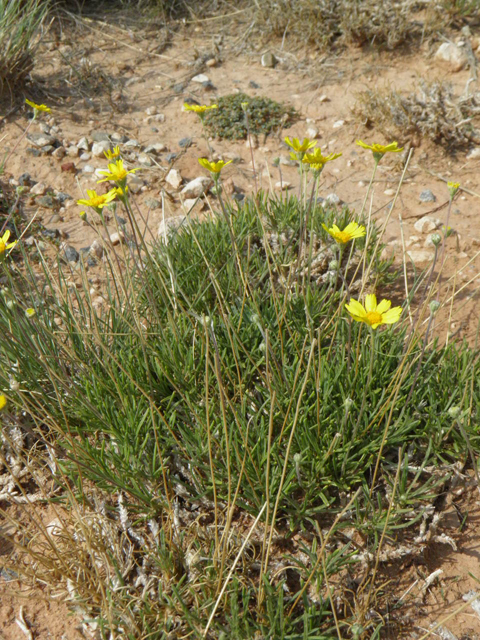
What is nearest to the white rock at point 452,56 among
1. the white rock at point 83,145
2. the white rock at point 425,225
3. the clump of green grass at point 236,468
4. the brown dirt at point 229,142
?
the brown dirt at point 229,142

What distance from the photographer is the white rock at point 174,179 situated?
385cm

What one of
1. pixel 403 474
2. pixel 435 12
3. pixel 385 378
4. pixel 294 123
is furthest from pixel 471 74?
pixel 403 474

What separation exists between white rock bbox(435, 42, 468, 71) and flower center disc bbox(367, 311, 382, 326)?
370 cm

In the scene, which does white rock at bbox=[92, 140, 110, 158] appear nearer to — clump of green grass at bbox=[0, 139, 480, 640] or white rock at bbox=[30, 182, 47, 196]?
white rock at bbox=[30, 182, 47, 196]

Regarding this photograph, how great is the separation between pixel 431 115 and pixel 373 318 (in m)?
2.79

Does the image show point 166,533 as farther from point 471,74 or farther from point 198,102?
point 471,74

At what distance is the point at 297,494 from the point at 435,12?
4443 millimetres

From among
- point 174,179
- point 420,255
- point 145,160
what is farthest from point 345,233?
point 145,160

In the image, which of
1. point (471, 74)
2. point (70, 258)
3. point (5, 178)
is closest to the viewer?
point (70, 258)

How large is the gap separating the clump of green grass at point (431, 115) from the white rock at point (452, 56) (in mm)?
571

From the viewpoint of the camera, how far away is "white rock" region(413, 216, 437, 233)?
3.31 meters

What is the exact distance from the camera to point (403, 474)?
184cm

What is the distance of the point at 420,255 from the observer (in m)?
3.14

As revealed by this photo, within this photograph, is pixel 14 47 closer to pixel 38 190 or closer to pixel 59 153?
pixel 59 153
